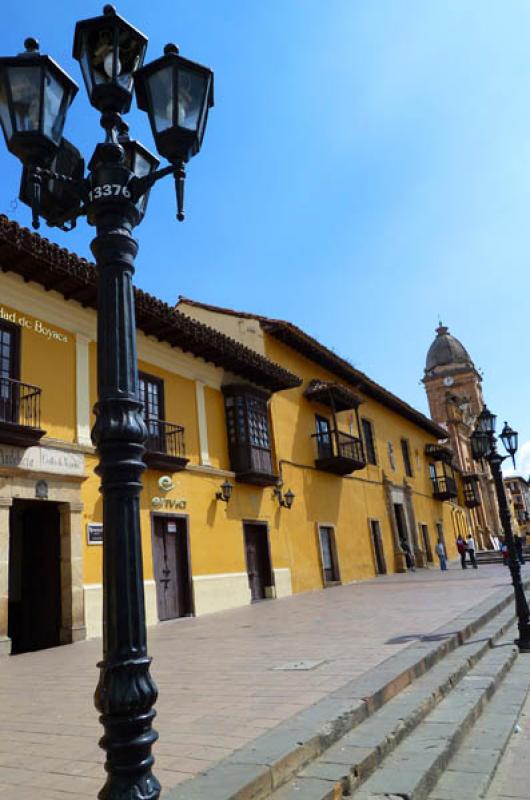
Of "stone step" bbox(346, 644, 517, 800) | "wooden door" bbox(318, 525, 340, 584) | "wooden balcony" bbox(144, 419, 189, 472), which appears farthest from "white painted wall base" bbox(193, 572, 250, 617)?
"stone step" bbox(346, 644, 517, 800)

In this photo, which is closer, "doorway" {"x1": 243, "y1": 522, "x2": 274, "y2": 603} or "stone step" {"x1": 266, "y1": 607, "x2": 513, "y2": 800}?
"stone step" {"x1": 266, "y1": 607, "x2": 513, "y2": 800}

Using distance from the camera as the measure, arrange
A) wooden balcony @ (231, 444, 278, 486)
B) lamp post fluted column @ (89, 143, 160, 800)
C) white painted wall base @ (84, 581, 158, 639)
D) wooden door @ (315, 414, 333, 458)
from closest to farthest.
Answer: lamp post fluted column @ (89, 143, 160, 800) → white painted wall base @ (84, 581, 158, 639) → wooden balcony @ (231, 444, 278, 486) → wooden door @ (315, 414, 333, 458)

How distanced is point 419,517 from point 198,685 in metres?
22.8

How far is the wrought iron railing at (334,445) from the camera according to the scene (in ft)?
60.1

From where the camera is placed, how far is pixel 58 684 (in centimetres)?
564

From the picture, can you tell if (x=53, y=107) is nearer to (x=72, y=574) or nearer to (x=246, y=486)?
(x=72, y=574)

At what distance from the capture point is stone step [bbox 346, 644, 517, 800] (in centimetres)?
297

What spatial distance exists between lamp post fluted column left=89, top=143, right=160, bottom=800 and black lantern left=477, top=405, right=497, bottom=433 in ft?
23.0

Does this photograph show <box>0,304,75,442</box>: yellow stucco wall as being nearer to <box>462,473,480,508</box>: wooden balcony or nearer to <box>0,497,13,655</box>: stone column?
<box>0,497,13,655</box>: stone column

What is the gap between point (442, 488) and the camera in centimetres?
3069

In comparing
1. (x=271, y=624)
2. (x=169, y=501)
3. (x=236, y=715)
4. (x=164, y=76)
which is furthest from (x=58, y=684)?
(x=169, y=501)

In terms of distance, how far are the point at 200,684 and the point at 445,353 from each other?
52.5 metres

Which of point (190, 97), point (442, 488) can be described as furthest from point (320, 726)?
point (442, 488)

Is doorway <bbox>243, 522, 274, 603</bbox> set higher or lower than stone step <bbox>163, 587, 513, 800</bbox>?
higher
